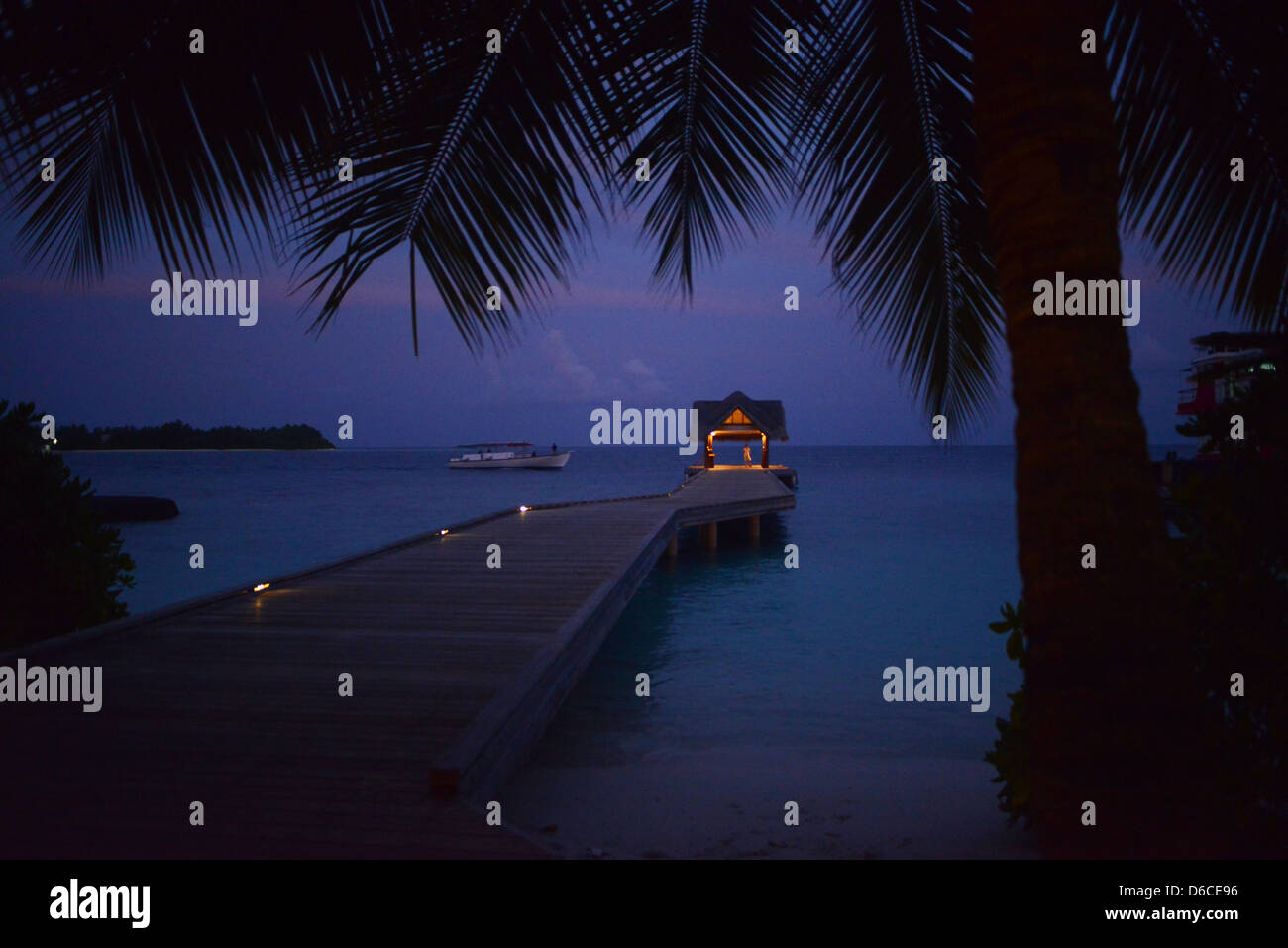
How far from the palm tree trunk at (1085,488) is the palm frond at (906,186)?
1.22m

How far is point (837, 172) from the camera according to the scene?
3.40 metres

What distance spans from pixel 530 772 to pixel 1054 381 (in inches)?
206

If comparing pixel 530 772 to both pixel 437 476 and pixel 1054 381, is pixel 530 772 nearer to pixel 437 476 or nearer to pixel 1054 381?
pixel 1054 381

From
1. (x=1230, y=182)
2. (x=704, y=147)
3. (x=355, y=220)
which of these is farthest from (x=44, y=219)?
(x=1230, y=182)

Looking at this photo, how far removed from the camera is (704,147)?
357 cm

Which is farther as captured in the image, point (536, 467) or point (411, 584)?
point (536, 467)

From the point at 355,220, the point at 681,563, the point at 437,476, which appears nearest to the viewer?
the point at 355,220

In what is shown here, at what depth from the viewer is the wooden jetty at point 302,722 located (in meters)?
3.11

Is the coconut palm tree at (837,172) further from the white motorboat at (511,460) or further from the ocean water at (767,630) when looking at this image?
the white motorboat at (511,460)

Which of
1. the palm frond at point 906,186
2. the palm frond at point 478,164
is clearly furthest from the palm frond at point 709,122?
the palm frond at point 478,164

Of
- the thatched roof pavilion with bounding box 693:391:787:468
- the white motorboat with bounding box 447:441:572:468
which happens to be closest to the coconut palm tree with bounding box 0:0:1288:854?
the thatched roof pavilion with bounding box 693:391:787:468

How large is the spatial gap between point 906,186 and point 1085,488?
193 cm
